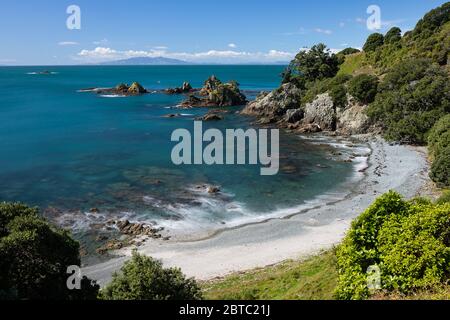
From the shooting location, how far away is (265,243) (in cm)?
3491

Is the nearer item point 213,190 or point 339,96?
point 213,190

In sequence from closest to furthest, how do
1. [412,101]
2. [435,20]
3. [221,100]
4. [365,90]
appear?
[412,101] < [365,90] < [435,20] < [221,100]

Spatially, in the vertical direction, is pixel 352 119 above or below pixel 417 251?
Answer: above

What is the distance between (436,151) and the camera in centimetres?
5047

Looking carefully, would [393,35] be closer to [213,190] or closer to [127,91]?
[213,190]

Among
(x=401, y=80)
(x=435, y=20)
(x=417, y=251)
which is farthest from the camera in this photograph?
(x=435, y=20)

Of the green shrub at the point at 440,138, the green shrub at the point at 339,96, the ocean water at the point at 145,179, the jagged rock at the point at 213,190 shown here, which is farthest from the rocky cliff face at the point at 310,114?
the jagged rock at the point at 213,190

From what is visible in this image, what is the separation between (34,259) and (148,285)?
5.50 metres

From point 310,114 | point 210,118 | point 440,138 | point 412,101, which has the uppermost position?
point 412,101

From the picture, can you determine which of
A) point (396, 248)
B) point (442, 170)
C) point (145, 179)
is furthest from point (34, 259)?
point (442, 170)

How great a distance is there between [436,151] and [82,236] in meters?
43.4

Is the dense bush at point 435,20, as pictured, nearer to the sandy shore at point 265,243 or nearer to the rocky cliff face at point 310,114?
the rocky cliff face at point 310,114
